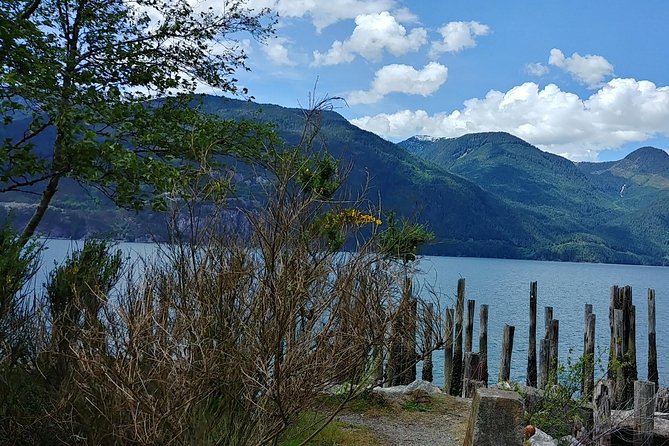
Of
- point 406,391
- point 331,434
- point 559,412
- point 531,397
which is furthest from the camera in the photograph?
point 406,391

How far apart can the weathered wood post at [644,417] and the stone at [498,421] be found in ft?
18.2

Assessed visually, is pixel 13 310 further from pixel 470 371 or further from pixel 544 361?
pixel 544 361

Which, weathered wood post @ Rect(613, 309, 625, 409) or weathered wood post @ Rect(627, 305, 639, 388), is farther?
weathered wood post @ Rect(627, 305, 639, 388)

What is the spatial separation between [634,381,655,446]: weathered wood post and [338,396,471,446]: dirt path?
3.07 meters

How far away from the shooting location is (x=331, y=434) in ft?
32.4

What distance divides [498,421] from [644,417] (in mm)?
5836

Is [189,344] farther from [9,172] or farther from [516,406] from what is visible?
[9,172]

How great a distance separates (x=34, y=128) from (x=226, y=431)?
5.91 meters

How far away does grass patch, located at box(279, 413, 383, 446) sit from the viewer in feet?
28.9

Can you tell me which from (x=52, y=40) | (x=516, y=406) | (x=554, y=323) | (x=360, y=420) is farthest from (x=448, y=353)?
(x=52, y=40)

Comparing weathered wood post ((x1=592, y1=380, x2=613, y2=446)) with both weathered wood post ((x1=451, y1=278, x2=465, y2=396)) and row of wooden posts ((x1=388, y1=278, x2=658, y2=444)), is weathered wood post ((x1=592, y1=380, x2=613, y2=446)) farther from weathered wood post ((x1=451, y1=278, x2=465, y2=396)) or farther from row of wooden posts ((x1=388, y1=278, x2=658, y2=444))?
weathered wood post ((x1=451, y1=278, x2=465, y2=396))

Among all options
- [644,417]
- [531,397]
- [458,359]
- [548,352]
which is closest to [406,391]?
[531,397]

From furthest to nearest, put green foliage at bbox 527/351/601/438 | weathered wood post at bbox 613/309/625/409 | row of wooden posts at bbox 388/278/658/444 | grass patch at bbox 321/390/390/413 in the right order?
row of wooden posts at bbox 388/278/658/444 → weathered wood post at bbox 613/309/625/409 → green foliage at bbox 527/351/601/438 → grass patch at bbox 321/390/390/413

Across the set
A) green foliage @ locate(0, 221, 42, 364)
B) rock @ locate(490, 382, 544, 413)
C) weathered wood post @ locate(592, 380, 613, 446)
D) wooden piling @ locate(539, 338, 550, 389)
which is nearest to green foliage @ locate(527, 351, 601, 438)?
rock @ locate(490, 382, 544, 413)
